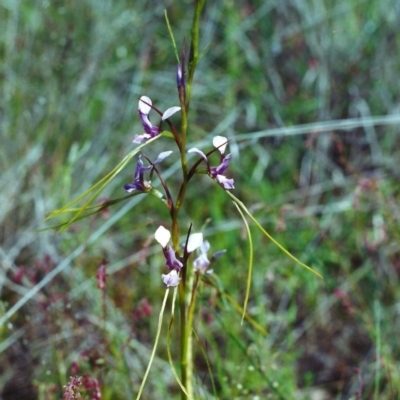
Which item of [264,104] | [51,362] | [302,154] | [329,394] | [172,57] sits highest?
[172,57]

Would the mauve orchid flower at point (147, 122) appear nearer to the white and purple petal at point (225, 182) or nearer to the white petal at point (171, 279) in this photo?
the white and purple petal at point (225, 182)

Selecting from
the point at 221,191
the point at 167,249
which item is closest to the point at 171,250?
the point at 167,249

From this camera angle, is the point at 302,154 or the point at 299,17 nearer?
the point at 302,154

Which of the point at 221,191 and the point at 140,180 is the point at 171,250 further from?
the point at 221,191

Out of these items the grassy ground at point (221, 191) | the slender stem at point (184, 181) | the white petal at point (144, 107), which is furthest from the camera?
the grassy ground at point (221, 191)

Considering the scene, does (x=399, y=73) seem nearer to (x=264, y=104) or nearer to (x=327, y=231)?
(x=264, y=104)

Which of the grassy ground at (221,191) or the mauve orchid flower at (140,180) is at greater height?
the grassy ground at (221,191)

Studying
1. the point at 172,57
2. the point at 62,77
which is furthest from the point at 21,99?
the point at 172,57

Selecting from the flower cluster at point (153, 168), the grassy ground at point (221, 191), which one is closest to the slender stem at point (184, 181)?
the flower cluster at point (153, 168)
